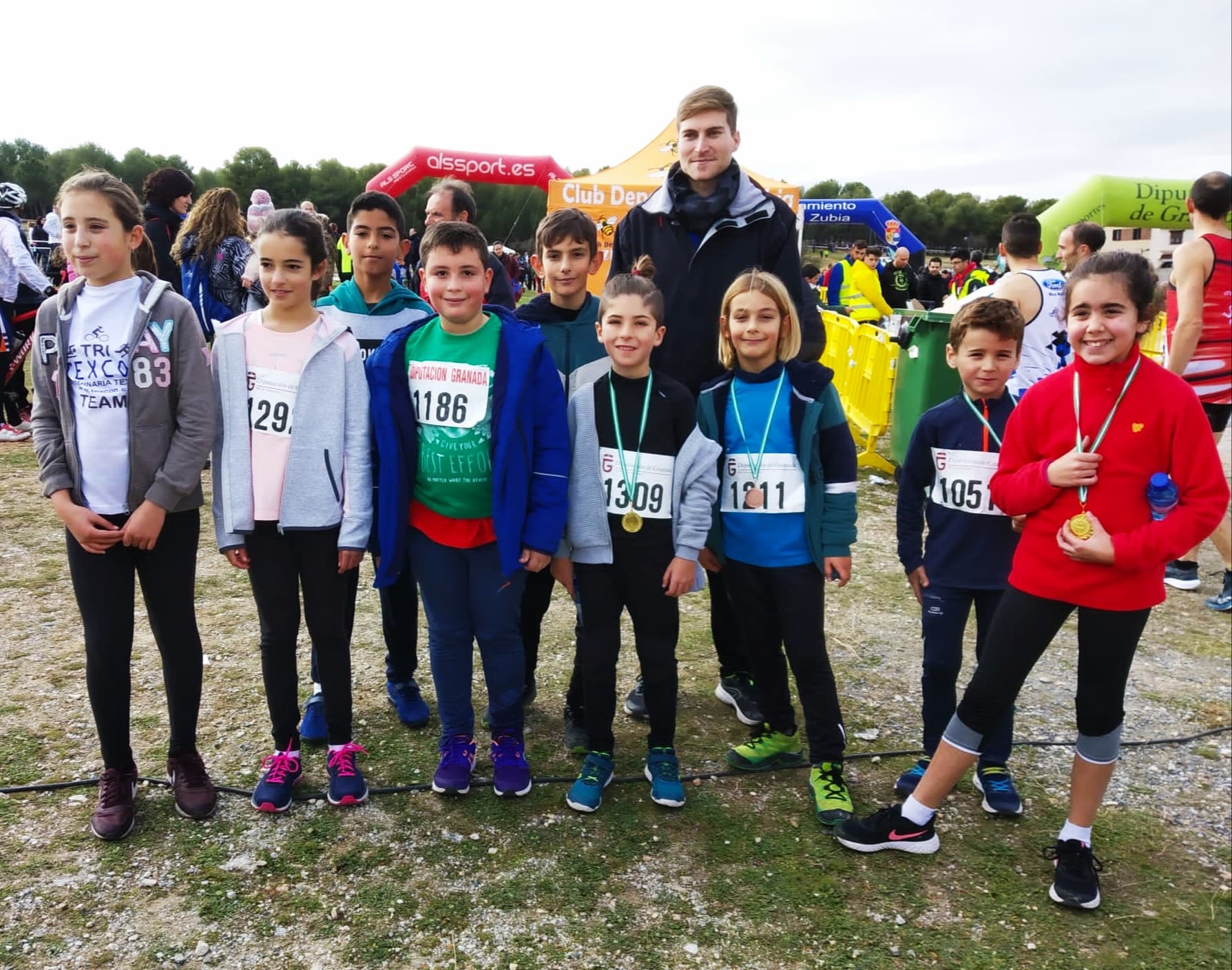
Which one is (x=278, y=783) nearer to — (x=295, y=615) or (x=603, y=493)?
(x=295, y=615)

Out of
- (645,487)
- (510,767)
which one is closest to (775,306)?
(645,487)

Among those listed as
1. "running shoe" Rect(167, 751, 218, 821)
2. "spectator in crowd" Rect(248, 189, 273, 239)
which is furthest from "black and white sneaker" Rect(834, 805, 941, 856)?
"spectator in crowd" Rect(248, 189, 273, 239)

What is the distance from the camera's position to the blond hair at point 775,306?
2.83 m

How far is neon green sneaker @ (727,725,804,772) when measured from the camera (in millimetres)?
3164

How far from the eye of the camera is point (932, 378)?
23.2 ft

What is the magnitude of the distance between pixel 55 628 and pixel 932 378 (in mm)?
6204

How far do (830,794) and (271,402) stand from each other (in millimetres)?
2183

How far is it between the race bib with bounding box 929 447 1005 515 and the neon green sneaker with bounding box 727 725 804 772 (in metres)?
1.02

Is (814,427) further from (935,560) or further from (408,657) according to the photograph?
(408,657)

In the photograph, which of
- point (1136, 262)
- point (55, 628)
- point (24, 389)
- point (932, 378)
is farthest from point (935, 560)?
point (24, 389)

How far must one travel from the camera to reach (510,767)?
2934 mm

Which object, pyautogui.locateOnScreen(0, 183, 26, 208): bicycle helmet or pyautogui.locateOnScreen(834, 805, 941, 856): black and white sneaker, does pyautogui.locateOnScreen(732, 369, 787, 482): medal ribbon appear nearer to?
pyautogui.locateOnScreen(834, 805, 941, 856): black and white sneaker

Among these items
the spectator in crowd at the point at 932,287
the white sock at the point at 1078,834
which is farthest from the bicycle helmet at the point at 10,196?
the spectator in crowd at the point at 932,287

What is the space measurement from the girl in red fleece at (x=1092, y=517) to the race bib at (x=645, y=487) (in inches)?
38.9
